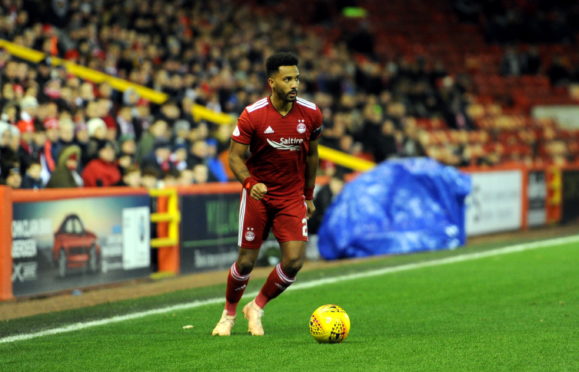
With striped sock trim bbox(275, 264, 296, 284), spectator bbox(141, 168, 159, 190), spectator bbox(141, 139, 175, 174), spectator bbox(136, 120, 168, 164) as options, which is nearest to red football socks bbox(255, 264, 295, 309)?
striped sock trim bbox(275, 264, 296, 284)

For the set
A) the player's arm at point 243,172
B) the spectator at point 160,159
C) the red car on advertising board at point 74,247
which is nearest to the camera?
the player's arm at point 243,172

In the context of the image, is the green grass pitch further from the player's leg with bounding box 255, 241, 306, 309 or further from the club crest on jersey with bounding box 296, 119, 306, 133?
the club crest on jersey with bounding box 296, 119, 306, 133

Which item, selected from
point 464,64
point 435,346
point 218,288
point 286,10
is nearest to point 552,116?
point 464,64

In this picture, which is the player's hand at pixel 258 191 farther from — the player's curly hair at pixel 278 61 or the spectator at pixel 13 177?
the spectator at pixel 13 177

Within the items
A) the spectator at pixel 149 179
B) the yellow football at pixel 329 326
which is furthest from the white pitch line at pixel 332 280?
the spectator at pixel 149 179

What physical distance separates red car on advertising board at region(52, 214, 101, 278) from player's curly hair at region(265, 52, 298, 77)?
191 inches

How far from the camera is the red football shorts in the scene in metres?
8.87

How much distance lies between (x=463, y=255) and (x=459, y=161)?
286 inches

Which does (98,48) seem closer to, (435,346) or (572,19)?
(435,346)

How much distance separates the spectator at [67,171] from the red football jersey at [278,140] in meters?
5.34

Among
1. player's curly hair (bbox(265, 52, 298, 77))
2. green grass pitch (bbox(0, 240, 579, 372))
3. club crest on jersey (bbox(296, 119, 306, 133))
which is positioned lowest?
green grass pitch (bbox(0, 240, 579, 372))

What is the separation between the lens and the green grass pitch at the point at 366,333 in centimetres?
764

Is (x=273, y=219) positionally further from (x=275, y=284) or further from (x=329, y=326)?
(x=329, y=326)

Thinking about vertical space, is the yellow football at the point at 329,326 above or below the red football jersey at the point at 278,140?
below
